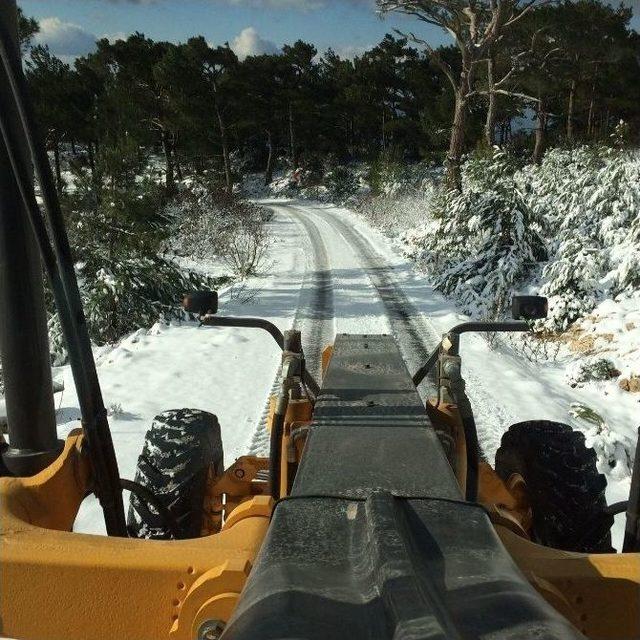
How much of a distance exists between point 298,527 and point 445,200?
15317mm

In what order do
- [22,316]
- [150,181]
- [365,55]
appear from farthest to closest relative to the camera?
[365,55], [150,181], [22,316]

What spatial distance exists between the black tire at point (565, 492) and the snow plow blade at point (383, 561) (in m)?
1.29

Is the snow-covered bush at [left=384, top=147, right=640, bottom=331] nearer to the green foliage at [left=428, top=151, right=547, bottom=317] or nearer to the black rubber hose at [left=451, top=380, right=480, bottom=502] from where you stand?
the green foliage at [left=428, top=151, right=547, bottom=317]

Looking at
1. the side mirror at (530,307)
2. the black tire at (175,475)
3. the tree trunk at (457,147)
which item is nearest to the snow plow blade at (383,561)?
the side mirror at (530,307)

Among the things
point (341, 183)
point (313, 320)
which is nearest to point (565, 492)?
point (313, 320)

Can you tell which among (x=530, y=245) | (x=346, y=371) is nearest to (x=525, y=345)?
(x=530, y=245)

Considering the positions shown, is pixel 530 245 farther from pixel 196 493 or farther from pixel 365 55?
pixel 365 55

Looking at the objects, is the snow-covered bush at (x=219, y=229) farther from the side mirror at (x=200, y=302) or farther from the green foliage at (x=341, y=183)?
the side mirror at (x=200, y=302)

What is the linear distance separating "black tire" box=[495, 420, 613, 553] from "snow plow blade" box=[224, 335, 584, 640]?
129 cm

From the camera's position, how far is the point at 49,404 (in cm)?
198

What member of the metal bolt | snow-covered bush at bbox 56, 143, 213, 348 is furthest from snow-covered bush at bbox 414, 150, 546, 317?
the metal bolt

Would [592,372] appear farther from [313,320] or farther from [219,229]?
[219,229]

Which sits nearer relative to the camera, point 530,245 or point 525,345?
point 525,345

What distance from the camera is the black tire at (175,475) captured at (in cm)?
287
